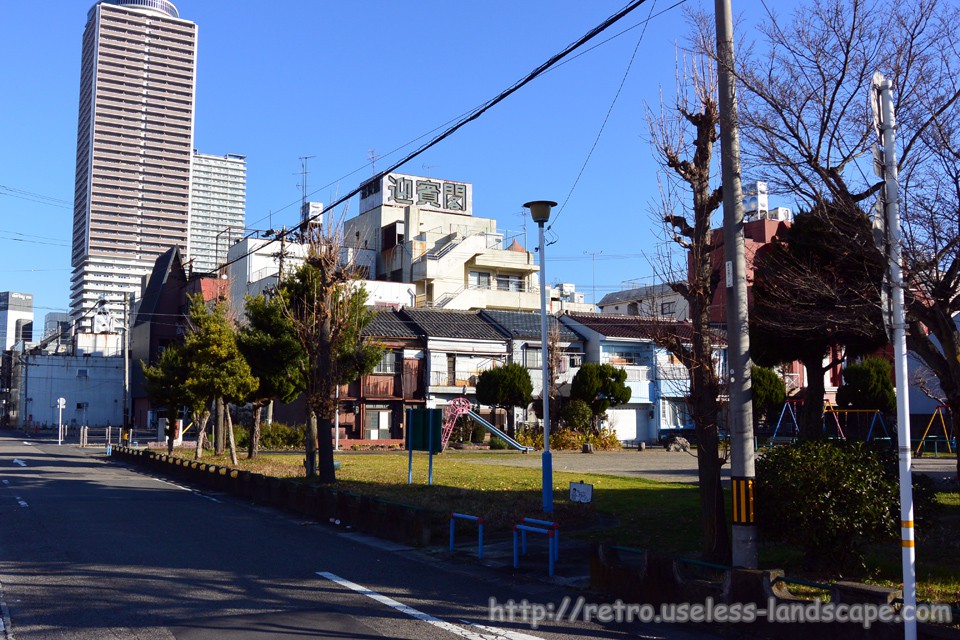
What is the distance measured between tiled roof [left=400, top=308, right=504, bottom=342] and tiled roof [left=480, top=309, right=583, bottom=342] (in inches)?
25.2

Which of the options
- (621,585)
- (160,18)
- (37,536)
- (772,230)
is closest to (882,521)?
(621,585)

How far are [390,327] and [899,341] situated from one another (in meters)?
43.4

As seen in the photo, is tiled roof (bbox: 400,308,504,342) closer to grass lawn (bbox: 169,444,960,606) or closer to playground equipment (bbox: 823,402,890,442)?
playground equipment (bbox: 823,402,890,442)

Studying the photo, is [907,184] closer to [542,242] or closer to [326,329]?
[542,242]

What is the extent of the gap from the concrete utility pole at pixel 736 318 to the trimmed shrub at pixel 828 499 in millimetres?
344

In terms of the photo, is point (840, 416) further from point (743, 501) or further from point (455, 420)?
point (743, 501)

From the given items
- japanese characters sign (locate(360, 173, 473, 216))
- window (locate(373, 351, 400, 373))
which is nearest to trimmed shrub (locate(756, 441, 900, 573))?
window (locate(373, 351, 400, 373))

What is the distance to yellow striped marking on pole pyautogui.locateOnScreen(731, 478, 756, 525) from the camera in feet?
29.4

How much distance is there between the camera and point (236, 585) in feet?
32.9

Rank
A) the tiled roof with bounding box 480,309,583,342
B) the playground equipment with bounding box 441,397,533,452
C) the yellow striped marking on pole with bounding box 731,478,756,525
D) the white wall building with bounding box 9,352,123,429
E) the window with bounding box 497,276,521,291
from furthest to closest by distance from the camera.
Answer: the white wall building with bounding box 9,352,123,429, the window with bounding box 497,276,521,291, the tiled roof with bounding box 480,309,583,342, the playground equipment with bounding box 441,397,533,452, the yellow striped marking on pole with bounding box 731,478,756,525

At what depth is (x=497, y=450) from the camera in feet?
142

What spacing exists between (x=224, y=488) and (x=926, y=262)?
61.7 feet

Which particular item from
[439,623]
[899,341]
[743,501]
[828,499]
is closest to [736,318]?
[743,501]

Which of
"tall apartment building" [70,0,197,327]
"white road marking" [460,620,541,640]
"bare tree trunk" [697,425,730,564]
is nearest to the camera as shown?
"white road marking" [460,620,541,640]
